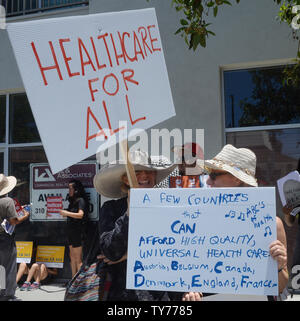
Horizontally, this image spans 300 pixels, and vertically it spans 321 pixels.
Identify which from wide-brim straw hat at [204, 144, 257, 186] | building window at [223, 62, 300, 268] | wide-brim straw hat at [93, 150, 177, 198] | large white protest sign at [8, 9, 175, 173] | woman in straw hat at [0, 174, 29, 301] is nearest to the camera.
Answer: large white protest sign at [8, 9, 175, 173]

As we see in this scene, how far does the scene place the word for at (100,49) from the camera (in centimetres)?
160

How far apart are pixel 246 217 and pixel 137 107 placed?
28.8 inches

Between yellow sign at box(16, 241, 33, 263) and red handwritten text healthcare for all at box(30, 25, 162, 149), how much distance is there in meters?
5.42

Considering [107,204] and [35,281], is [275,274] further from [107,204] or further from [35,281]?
[35,281]

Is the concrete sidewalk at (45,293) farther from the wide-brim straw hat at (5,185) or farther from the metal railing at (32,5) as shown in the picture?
the metal railing at (32,5)

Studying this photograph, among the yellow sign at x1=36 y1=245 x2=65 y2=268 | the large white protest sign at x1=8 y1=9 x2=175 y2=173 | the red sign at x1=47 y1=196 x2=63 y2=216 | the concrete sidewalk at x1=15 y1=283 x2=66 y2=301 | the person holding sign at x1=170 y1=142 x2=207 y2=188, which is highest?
the large white protest sign at x1=8 y1=9 x2=175 y2=173

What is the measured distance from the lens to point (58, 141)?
157cm

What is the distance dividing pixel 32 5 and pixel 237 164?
20.5 feet

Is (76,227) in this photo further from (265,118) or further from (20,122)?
(265,118)

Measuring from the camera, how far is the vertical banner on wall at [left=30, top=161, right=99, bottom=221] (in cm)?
653

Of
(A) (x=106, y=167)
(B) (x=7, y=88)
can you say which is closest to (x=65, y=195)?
(B) (x=7, y=88)

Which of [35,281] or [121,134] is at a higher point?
[121,134]

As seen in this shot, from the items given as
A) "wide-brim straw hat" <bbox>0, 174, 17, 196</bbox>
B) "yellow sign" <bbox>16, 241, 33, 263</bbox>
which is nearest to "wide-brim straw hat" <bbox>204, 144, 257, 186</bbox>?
"wide-brim straw hat" <bbox>0, 174, 17, 196</bbox>

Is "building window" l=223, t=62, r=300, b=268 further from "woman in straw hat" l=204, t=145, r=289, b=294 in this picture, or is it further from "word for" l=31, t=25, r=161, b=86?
"word for" l=31, t=25, r=161, b=86
